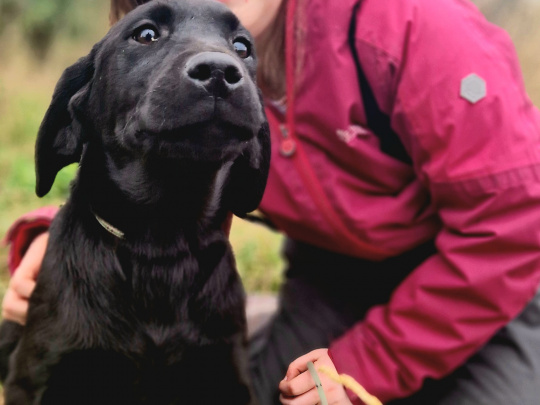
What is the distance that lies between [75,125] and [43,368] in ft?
1.61

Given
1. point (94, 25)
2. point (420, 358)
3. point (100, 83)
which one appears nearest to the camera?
point (94, 25)

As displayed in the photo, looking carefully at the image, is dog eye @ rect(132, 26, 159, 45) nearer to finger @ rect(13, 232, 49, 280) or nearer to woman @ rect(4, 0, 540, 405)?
woman @ rect(4, 0, 540, 405)

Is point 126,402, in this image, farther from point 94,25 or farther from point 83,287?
point 94,25

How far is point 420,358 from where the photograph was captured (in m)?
1.29

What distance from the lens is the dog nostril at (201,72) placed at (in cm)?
56

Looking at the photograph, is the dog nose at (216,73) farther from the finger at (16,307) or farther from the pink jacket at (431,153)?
the finger at (16,307)

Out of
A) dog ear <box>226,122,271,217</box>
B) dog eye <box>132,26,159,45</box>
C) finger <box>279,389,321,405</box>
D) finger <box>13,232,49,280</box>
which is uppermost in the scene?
dog eye <box>132,26,159,45</box>

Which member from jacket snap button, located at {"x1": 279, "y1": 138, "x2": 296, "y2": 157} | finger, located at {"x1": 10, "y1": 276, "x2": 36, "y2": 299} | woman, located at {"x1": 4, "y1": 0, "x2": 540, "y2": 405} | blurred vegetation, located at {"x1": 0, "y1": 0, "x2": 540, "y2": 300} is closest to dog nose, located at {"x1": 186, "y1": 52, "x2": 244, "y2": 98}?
blurred vegetation, located at {"x1": 0, "y1": 0, "x2": 540, "y2": 300}

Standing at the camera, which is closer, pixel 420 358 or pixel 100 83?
pixel 100 83

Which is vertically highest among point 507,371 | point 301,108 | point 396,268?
point 301,108

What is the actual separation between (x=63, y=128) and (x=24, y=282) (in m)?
0.68

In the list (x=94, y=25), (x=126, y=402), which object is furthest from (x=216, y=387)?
(x=94, y=25)

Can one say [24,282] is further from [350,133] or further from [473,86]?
[473,86]

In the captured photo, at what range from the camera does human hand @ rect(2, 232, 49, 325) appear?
123cm
